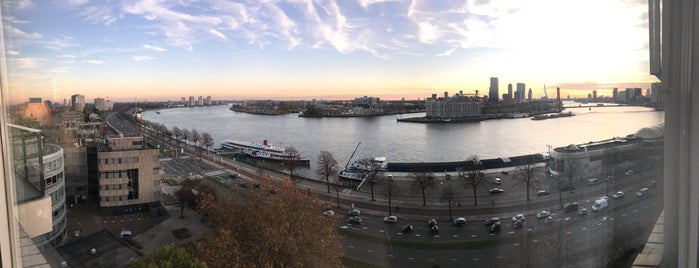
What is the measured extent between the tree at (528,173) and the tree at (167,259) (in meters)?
1.96

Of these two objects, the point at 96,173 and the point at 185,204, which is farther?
the point at 185,204

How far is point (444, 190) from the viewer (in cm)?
315

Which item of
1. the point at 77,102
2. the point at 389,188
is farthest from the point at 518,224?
the point at 77,102

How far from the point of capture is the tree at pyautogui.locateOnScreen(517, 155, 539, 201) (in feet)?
7.86

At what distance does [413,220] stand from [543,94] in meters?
1.33

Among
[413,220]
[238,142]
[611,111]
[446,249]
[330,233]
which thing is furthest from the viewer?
[238,142]

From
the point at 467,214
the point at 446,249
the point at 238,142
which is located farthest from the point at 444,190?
the point at 238,142

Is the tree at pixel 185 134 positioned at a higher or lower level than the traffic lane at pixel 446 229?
higher

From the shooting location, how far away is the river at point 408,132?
1.77m

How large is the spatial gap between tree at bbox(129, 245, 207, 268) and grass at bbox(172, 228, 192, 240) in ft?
1.14

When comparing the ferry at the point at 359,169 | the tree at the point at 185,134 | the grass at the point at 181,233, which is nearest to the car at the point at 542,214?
the ferry at the point at 359,169

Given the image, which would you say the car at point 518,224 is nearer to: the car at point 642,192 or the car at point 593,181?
the car at point 593,181

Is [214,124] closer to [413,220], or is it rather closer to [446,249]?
[413,220]

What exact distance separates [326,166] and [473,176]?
1.31 metres
